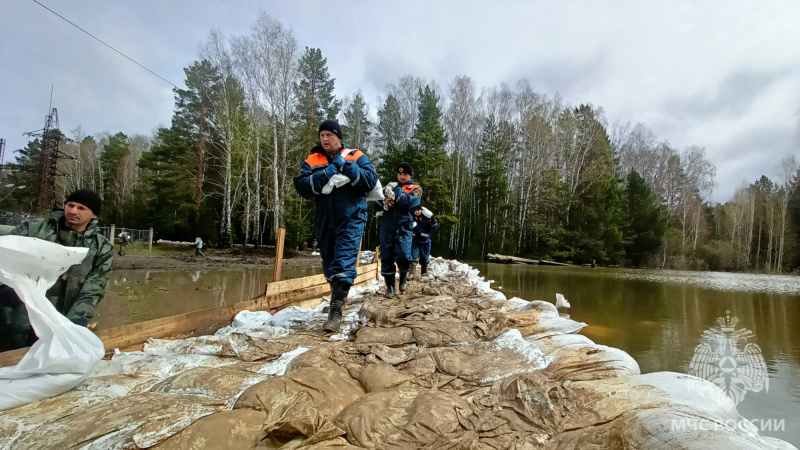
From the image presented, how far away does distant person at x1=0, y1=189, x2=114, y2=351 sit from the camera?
240 cm

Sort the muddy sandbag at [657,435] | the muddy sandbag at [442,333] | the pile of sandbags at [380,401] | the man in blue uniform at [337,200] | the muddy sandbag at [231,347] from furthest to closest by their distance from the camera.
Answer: the man in blue uniform at [337,200] → the muddy sandbag at [442,333] → the muddy sandbag at [231,347] → the pile of sandbags at [380,401] → the muddy sandbag at [657,435]

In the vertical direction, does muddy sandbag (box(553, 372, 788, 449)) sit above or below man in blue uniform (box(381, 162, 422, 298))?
below

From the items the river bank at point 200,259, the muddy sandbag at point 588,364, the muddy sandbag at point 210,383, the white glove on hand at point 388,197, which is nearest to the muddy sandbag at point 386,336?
the muddy sandbag at point 210,383

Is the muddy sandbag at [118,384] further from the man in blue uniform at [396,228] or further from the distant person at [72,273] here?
the man in blue uniform at [396,228]

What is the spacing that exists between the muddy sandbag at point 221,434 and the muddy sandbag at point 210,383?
310 millimetres

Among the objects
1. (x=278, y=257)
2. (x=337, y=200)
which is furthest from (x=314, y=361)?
(x=278, y=257)

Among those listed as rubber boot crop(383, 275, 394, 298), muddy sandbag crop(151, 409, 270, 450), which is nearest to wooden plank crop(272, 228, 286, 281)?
rubber boot crop(383, 275, 394, 298)

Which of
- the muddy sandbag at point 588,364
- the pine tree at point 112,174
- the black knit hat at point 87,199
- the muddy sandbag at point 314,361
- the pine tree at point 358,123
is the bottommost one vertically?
the muddy sandbag at point 314,361

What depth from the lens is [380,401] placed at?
150cm

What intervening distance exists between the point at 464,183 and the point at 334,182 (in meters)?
29.6

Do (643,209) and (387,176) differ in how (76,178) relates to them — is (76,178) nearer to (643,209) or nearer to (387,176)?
(387,176)

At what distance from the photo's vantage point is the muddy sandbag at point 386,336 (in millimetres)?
2457

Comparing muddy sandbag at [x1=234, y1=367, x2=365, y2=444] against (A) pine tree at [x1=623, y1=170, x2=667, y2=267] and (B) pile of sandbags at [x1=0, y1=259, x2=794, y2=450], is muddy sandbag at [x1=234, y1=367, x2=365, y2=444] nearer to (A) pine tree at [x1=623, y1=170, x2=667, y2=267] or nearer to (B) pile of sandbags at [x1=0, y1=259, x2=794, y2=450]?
(B) pile of sandbags at [x1=0, y1=259, x2=794, y2=450]

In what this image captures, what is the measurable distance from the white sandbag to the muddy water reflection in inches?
118
